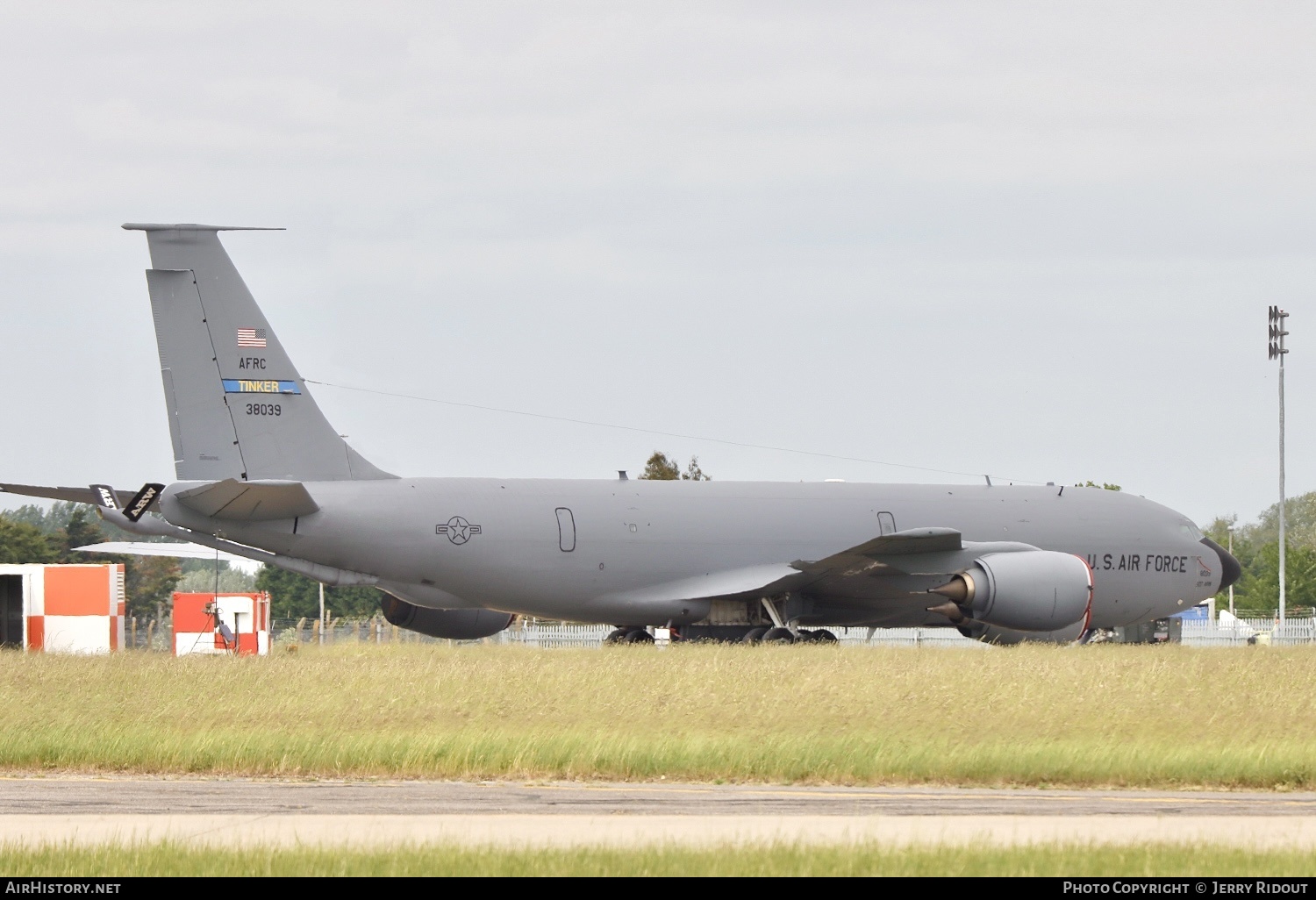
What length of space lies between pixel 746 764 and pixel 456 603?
1524 cm

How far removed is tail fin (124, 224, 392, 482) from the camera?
88.6 ft

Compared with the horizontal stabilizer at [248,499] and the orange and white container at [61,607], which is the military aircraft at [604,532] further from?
the orange and white container at [61,607]

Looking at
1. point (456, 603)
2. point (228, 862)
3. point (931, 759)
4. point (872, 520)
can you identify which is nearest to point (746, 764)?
point (931, 759)

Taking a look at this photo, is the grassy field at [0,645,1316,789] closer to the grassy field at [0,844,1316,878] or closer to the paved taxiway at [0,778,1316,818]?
the paved taxiway at [0,778,1316,818]

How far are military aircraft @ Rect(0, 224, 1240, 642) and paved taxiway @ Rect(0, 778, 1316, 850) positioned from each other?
42.9ft

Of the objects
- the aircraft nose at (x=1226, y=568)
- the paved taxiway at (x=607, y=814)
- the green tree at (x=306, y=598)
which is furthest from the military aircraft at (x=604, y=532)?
the green tree at (x=306, y=598)

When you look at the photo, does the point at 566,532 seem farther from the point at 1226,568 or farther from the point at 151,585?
the point at 151,585

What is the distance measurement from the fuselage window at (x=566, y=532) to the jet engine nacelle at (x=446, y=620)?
4024 mm

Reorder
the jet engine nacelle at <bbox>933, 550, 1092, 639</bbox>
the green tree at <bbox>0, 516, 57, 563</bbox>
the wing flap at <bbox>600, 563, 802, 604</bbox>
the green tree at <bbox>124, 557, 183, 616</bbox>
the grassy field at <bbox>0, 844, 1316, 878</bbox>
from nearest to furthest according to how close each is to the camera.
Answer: the grassy field at <bbox>0, 844, 1316, 878</bbox> < the jet engine nacelle at <bbox>933, 550, 1092, 639</bbox> < the wing flap at <bbox>600, 563, 802, 604</bbox> < the green tree at <bbox>0, 516, 57, 563</bbox> < the green tree at <bbox>124, 557, 183, 616</bbox>

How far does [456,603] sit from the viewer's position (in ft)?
96.4

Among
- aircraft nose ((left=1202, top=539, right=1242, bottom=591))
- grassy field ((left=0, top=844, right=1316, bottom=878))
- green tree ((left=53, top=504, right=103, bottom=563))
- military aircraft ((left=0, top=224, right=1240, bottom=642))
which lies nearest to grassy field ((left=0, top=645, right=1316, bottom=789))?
military aircraft ((left=0, top=224, right=1240, bottom=642))

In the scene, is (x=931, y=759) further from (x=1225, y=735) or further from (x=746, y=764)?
(x=1225, y=735)

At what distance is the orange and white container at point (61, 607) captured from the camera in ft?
124
